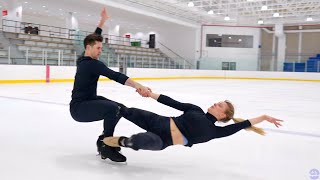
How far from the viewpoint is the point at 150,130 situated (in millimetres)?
2701

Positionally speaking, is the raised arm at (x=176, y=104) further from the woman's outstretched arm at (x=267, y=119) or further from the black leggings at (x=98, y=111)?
the woman's outstretched arm at (x=267, y=119)

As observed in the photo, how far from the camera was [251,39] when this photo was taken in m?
32.3

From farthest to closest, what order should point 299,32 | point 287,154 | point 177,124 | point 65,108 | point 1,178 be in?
point 299,32
point 65,108
point 287,154
point 177,124
point 1,178

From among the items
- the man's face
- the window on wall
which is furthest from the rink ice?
the window on wall

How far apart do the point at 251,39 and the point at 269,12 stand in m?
5.11

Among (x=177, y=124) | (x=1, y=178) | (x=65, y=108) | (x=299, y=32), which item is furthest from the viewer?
(x=299, y=32)

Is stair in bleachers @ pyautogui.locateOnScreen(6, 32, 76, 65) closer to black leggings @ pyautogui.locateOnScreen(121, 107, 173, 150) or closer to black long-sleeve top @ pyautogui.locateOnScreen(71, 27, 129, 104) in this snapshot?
black long-sleeve top @ pyautogui.locateOnScreen(71, 27, 129, 104)

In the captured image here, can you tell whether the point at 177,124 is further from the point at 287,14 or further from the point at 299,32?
the point at 299,32

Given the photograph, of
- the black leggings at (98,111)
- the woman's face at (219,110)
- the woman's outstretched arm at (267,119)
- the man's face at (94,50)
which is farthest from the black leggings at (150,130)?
the woman's outstretched arm at (267,119)

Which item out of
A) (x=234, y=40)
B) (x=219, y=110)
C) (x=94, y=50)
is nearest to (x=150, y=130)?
(x=219, y=110)

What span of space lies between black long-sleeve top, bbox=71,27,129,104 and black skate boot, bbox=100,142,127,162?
0.45 metres

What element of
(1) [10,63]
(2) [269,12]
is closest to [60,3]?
(1) [10,63]

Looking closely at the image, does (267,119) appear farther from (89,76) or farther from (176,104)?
(89,76)

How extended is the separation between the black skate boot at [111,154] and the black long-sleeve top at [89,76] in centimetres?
45
